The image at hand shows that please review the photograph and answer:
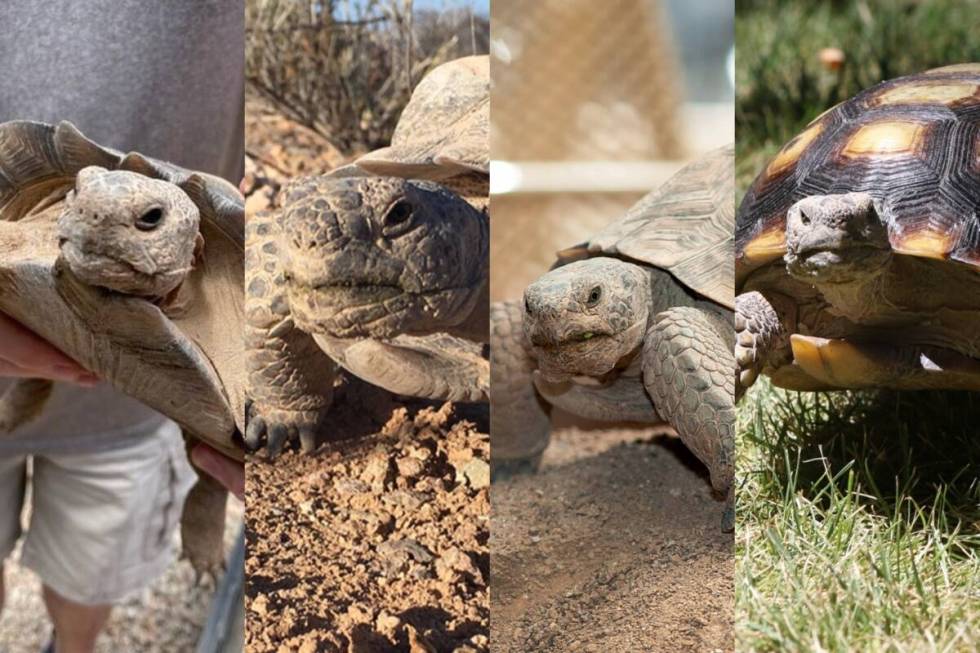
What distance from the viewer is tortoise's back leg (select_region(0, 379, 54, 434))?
178 cm

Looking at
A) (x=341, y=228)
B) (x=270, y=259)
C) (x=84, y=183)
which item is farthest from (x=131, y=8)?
(x=341, y=228)

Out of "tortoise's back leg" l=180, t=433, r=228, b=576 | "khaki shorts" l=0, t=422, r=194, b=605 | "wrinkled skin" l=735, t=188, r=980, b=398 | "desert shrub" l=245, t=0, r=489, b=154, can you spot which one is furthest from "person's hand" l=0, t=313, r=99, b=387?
"wrinkled skin" l=735, t=188, r=980, b=398

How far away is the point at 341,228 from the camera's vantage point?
1006 mm

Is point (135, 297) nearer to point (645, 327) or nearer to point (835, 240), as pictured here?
point (645, 327)

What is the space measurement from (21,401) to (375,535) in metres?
1.01

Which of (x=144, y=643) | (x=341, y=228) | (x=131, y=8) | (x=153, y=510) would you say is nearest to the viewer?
(x=341, y=228)

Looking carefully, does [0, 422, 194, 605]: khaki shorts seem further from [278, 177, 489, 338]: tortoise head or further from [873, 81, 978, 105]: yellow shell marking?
[873, 81, 978, 105]: yellow shell marking

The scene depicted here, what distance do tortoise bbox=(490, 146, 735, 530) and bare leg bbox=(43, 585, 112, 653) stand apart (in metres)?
1.64

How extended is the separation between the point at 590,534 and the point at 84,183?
75 centimetres

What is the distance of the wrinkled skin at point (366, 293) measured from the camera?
1018 millimetres

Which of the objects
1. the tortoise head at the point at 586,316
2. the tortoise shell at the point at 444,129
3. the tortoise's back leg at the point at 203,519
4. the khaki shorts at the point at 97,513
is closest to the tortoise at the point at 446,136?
the tortoise shell at the point at 444,129

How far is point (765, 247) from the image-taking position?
1.34 m

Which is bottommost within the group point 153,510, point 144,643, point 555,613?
point 144,643

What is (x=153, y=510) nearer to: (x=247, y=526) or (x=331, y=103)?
(x=247, y=526)
